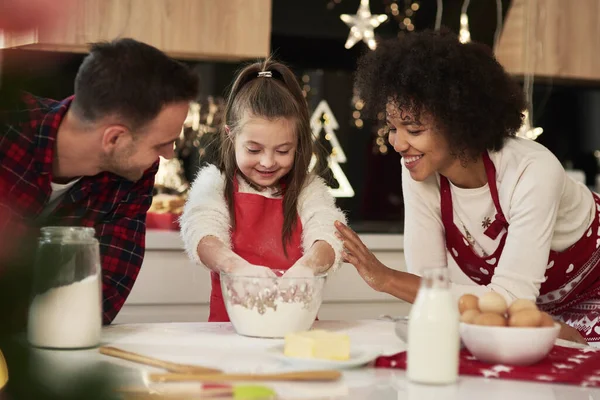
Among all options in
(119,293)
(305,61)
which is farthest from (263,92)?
(305,61)

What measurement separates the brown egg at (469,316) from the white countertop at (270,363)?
113 millimetres

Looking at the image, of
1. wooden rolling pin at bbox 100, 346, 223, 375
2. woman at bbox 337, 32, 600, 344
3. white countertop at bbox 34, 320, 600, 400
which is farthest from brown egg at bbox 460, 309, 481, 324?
woman at bbox 337, 32, 600, 344

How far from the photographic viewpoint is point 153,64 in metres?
1.19

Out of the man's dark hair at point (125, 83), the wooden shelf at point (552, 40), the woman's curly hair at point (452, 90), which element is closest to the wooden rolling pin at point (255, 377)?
the man's dark hair at point (125, 83)

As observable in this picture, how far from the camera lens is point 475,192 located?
69.6 inches

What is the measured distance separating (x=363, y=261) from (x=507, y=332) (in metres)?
0.62

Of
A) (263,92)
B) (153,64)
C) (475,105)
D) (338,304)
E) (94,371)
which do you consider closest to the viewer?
(94,371)

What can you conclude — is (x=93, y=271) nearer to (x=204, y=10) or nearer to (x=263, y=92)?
(x=263, y=92)

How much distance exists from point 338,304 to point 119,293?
1.58 meters

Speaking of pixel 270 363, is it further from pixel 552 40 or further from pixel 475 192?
pixel 552 40

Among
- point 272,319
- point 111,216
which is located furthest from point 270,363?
point 111,216

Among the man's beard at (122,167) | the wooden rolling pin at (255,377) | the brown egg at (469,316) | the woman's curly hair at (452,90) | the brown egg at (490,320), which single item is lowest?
the wooden rolling pin at (255,377)

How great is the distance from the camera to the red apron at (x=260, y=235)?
1.89 meters

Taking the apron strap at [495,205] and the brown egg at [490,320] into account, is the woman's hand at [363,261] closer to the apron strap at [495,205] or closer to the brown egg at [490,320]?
the apron strap at [495,205]
